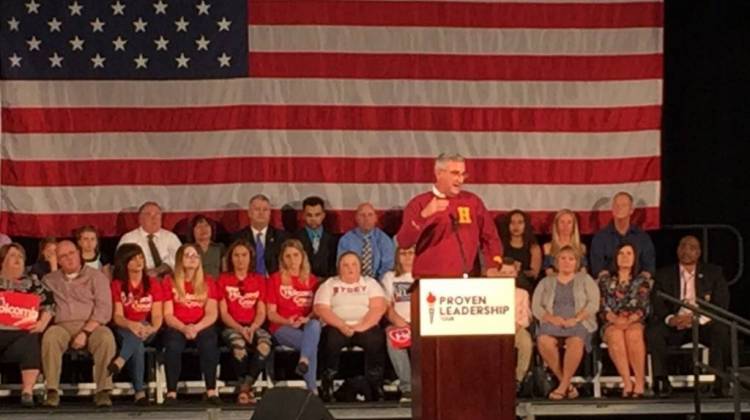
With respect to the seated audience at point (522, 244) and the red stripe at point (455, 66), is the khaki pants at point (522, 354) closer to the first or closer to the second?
the seated audience at point (522, 244)

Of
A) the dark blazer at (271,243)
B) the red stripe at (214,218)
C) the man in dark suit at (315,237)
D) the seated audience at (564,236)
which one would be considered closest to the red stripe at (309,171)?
the red stripe at (214,218)

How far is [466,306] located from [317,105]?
368 cm

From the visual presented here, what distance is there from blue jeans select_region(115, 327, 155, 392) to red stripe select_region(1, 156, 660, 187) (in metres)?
1.44

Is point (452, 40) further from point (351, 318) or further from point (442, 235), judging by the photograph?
point (442, 235)

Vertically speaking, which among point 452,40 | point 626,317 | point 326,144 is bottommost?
point 626,317

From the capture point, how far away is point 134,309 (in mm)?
10234

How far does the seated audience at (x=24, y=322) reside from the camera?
9844 mm

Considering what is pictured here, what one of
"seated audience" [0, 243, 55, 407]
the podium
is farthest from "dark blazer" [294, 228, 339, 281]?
the podium

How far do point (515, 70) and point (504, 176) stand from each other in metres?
0.81

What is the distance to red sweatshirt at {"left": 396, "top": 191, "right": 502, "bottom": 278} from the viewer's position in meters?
8.15

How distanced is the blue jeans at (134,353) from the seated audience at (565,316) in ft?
8.93

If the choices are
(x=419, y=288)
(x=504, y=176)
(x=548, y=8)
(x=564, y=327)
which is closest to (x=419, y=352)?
(x=419, y=288)

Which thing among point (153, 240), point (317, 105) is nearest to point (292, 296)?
point (153, 240)

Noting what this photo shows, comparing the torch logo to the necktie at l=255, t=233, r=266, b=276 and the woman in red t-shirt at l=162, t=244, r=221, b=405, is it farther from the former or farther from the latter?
the necktie at l=255, t=233, r=266, b=276
